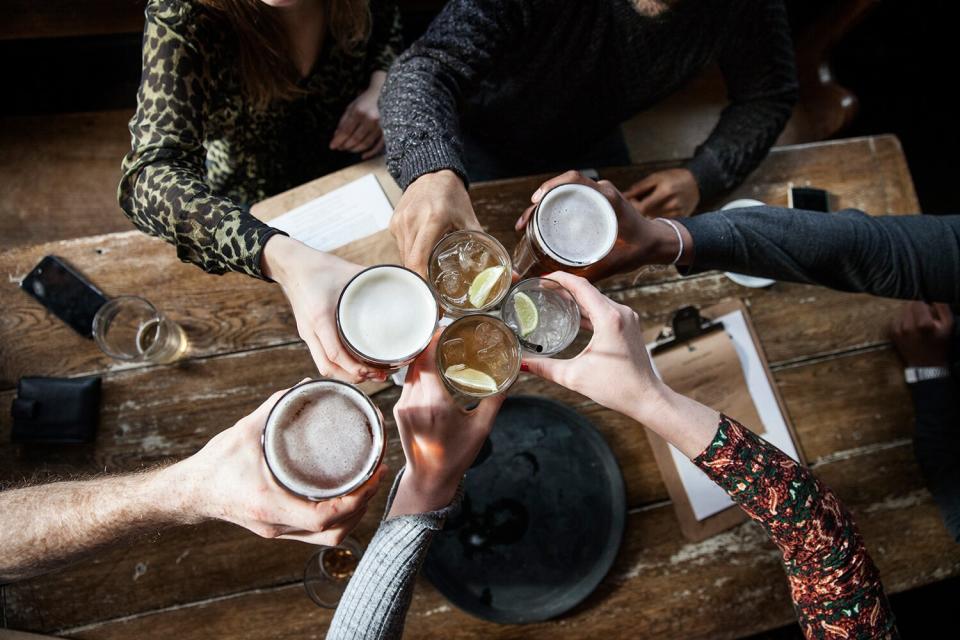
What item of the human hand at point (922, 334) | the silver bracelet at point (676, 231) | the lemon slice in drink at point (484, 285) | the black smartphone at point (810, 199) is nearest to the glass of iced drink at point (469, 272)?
the lemon slice in drink at point (484, 285)

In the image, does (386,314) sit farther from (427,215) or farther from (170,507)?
(170,507)

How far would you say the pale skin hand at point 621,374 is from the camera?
1280 mm

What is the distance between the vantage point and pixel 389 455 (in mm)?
1707

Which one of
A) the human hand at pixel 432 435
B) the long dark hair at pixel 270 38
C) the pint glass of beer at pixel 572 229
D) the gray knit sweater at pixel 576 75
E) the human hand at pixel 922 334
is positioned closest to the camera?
the human hand at pixel 432 435

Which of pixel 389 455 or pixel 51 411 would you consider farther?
pixel 389 455

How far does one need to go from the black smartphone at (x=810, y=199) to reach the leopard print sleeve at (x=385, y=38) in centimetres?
161

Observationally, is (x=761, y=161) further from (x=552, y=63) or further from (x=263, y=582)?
(x=263, y=582)

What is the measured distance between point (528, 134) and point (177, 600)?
204cm

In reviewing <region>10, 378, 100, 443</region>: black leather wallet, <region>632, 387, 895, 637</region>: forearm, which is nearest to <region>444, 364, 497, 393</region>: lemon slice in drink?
<region>632, 387, 895, 637</region>: forearm

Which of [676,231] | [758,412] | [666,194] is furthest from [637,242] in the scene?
[758,412]

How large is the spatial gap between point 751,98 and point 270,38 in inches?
68.3

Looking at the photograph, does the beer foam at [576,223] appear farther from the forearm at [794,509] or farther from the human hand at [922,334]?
the human hand at [922,334]

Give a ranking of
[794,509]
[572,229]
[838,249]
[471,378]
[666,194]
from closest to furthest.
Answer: [471,378]
[794,509]
[572,229]
[838,249]
[666,194]

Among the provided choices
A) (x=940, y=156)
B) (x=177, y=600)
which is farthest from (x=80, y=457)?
(x=940, y=156)
